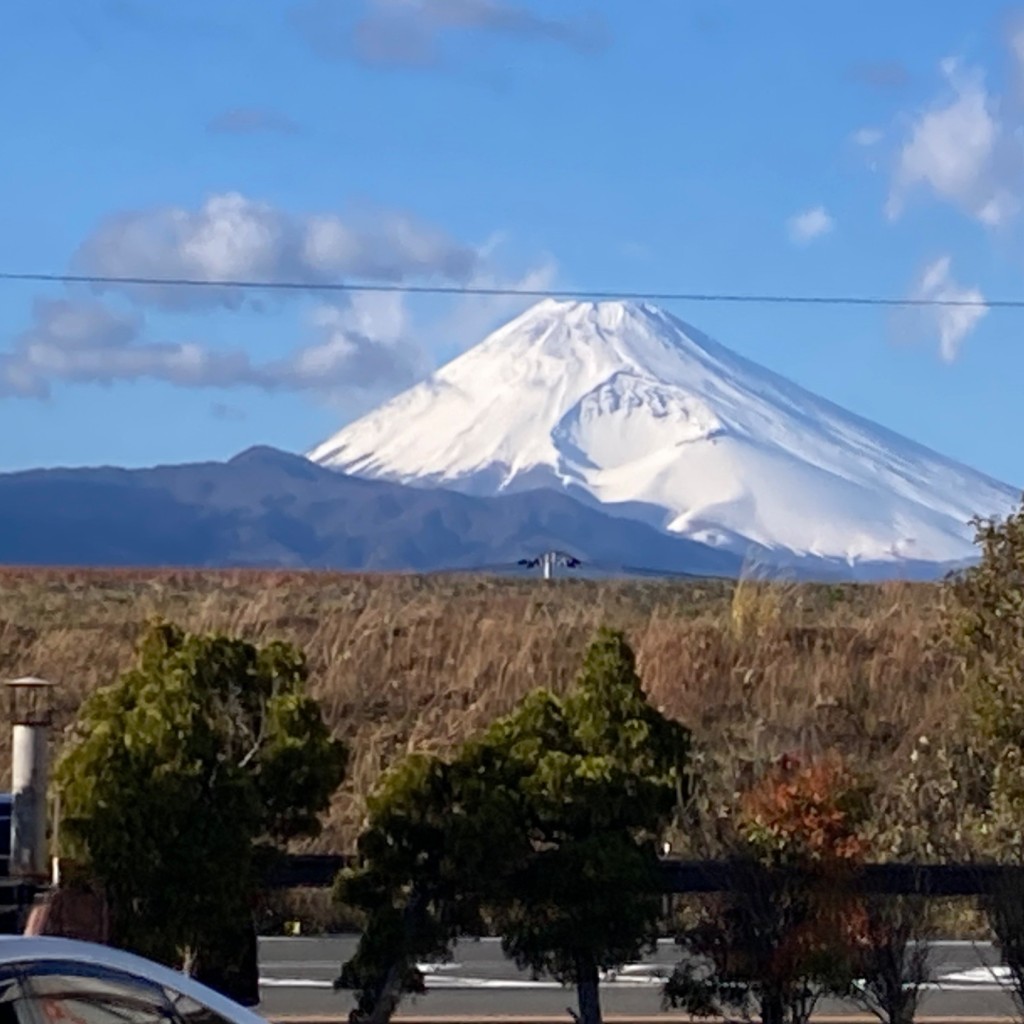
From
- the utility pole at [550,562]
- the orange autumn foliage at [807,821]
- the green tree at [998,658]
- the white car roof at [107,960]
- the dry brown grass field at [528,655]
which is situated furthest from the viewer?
the utility pole at [550,562]

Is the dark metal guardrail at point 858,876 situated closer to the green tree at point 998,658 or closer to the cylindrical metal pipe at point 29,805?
the green tree at point 998,658

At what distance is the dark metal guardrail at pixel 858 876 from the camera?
1177cm

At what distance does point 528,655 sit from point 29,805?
2111 centimetres

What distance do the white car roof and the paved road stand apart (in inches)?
327

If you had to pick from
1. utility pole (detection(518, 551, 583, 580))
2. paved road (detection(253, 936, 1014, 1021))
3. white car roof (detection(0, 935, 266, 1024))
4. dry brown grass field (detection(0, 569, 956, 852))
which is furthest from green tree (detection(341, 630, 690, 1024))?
utility pole (detection(518, 551, 583, 580))

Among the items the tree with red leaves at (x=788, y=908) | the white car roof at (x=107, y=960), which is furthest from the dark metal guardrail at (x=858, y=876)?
the white car roof at (x=107, y=960)

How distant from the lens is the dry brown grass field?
2847 cm

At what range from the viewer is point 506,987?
1661 centimetres

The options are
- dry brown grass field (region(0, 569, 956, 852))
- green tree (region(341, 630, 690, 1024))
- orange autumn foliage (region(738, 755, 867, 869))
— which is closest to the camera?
green tree (region(341, 630, 690, 1024))

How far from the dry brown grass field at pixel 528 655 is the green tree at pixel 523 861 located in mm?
12037

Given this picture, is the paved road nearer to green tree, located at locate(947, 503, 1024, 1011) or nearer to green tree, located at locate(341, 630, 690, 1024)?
green tree, located at locate(947, 503, 1024, 1011)

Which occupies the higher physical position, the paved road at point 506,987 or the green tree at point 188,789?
the green tree at point 188,789

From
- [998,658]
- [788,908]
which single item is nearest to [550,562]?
[998,658]

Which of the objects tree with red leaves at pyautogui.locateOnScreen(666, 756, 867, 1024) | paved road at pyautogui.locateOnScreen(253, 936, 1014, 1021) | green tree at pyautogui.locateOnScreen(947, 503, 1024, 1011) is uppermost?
green tree at pyautogui.locateOnScreen(947, 503, 1024, 1011)
